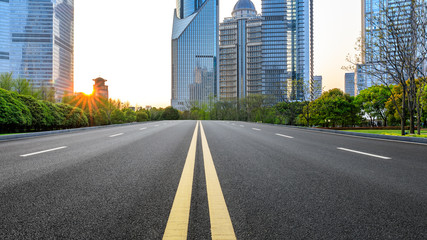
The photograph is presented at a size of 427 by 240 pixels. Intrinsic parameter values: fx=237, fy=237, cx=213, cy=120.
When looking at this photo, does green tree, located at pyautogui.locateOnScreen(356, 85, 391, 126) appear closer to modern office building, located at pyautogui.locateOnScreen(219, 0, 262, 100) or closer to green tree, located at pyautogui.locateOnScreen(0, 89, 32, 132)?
green tree, located at pyautogui.locateOnScreen(0, 89, 32, 132)

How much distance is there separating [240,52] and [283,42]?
93.3 feet

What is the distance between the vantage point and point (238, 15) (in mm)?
160500

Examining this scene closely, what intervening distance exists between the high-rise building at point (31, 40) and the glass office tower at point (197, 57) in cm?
8094

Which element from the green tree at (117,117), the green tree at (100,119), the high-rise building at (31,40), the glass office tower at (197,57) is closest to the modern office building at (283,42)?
the glass office tower at (197,57)

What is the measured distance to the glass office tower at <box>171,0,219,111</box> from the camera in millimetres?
174375

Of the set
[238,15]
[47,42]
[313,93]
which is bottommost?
[313,93]

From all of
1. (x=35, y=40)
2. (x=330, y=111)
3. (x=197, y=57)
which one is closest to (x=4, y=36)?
(x=35, y=40)

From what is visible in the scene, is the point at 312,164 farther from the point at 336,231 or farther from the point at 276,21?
the point at 276,21

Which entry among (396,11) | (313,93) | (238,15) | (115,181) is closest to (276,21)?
(238,15)

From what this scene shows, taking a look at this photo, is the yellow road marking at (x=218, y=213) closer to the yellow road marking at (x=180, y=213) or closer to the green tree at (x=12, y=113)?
the yellow road marking at (x=180, y=213)

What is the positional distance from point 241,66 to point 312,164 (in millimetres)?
155243

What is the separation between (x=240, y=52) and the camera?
156125mm

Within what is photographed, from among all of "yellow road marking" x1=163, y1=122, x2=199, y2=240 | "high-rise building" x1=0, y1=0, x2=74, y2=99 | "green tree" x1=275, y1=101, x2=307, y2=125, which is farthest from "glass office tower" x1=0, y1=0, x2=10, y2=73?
"yellow road marking" x1=163, y1=122, x2=199, y2=240

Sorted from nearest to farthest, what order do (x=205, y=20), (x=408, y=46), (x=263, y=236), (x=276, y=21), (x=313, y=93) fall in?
(x=263, y=236), (x=408, y=46), (x=313, y=93), (x=276, y=21), (x=205, y=20)
